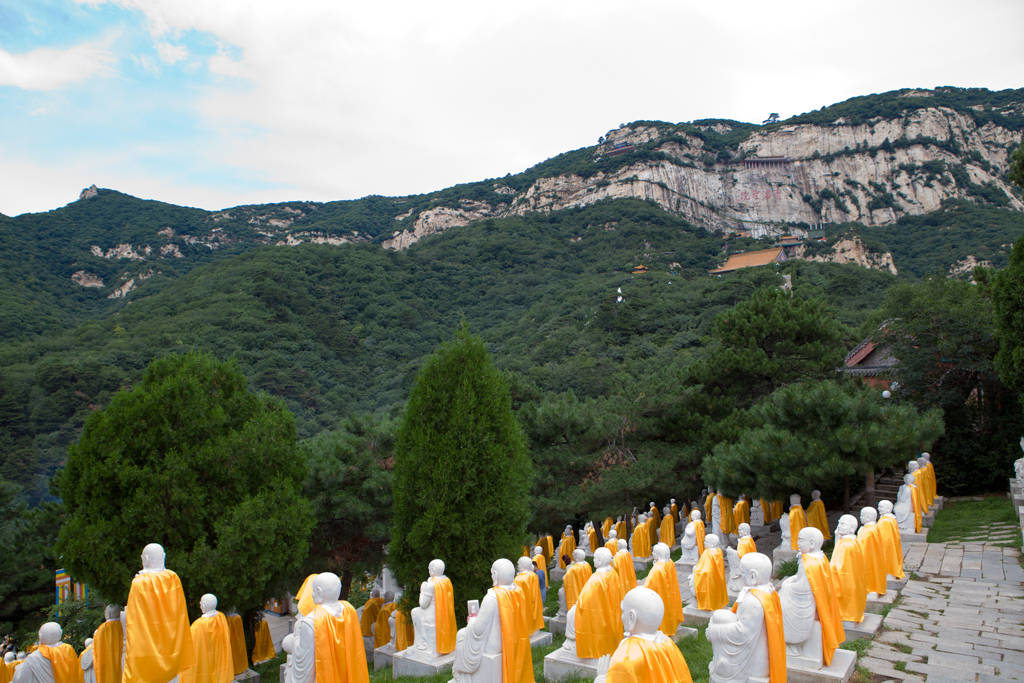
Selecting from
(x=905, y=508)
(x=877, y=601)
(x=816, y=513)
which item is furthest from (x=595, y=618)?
(x=816, y=513)

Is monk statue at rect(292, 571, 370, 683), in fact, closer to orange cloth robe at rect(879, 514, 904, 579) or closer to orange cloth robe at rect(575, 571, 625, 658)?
orange cloth robe at rect(575, 571, 625, 658)

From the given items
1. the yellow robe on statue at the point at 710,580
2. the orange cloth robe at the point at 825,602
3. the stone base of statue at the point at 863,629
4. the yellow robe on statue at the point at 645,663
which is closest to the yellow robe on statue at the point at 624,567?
the yellow robe on statue at the point at 710,580

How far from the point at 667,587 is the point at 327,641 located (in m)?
4.00

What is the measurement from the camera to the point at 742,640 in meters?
4.05

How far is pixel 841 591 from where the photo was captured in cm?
611

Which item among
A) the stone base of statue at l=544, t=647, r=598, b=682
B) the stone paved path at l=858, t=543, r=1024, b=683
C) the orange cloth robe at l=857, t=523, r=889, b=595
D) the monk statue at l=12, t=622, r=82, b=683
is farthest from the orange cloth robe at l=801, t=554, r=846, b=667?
the monk statue at l=12, t=622, r=82, b=683

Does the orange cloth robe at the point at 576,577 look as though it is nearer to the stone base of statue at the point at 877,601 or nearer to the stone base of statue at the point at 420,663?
the stone base of statue at the point at 420,663

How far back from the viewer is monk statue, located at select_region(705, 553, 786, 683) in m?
4.06

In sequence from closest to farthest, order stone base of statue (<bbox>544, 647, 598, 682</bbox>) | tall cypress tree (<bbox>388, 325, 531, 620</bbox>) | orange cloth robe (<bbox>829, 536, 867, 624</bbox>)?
stone base of statue (<bbox>544, 647, 598, 682</bbox>) < orange cloth robe (<bbox>829, 536, 867, 624</bbox>) < tall cypress tree (<bbox>388, 325, 531, 620</bbox>)

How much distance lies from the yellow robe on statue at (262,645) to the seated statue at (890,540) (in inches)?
366

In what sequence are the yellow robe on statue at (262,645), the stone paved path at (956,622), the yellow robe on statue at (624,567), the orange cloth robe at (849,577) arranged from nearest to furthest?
the stone paved path at (956,622), the orange cloth robe at (849,577), the yellow robe on statue at (624,567), the yellow robe on statue at (262,645)

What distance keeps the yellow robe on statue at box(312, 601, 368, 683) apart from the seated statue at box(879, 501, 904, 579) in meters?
5.93

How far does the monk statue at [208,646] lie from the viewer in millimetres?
6117

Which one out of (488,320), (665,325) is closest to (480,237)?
(488,320)
